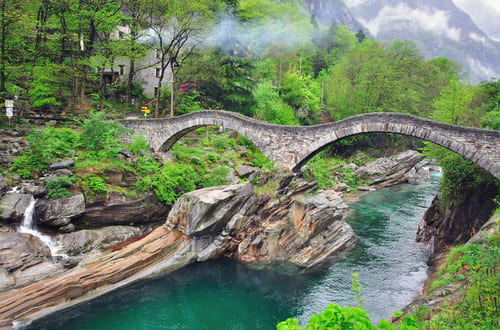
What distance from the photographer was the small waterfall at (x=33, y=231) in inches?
475

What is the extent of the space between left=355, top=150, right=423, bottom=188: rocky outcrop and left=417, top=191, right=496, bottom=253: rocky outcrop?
14.6 m

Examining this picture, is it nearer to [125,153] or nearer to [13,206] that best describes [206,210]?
[125,153]

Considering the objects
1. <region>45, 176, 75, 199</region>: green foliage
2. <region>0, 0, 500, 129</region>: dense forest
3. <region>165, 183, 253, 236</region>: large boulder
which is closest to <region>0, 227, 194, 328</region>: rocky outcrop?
<region>165, 183, 253, 236</region>: large boulder

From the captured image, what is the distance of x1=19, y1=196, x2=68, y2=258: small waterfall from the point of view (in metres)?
12.1

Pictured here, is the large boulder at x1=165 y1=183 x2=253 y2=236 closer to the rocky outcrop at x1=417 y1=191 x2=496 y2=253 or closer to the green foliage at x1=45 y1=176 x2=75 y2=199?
the green foliage at x1=45 y1=176 x2=75 y2=199

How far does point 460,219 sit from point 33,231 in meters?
19.1

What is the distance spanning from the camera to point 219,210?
46.2ft

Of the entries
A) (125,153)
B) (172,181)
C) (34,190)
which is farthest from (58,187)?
(172,181)

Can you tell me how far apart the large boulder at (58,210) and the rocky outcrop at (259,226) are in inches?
162

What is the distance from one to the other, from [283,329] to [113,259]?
10.6 metres

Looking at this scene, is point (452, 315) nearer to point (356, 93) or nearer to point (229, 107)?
point (229, 107)

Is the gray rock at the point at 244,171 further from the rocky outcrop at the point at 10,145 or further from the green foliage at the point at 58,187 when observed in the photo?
the rocky outcrop at the point at 10,145

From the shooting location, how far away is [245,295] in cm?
1186

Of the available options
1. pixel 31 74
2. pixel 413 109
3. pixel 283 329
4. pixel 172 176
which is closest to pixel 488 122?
pixel 413 109
